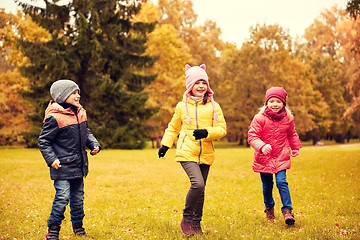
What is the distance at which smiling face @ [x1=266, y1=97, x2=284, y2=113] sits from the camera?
5570 mm

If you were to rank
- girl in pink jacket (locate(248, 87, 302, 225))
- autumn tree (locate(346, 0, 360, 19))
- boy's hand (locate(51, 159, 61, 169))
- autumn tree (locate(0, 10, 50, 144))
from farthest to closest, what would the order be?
autumn tree (locate(0, 10, 50, 144)), autumn tree (locate(346, 0, 360, 19)), girl in pink jacket (locate(248, 87, 302, 225)), boy's hand (locate(51, 159, 61, 169))

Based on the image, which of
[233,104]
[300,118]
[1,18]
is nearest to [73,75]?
[1,18]

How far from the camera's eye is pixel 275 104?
5.57 metres

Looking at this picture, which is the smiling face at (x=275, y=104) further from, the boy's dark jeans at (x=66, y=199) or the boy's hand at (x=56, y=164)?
the boy's hand at (x=56, y=164)

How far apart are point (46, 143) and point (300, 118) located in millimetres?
35953

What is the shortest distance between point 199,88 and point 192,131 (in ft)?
2.11

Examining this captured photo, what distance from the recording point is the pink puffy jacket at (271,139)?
18.2 feet

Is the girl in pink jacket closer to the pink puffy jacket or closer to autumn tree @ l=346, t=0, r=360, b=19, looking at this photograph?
the pink puffy jacket

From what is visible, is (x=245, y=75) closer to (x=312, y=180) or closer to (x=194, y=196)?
(x=312, y=180)

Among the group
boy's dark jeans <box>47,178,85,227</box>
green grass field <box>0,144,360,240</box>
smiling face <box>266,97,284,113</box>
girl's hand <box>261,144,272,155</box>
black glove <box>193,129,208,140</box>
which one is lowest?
green grass field <box>0,144,360,240</box>

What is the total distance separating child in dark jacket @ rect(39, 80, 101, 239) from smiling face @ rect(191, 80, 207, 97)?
165cm

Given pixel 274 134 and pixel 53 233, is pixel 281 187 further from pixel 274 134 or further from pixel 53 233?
pixel 53 233

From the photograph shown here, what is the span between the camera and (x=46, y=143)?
15.4 ft

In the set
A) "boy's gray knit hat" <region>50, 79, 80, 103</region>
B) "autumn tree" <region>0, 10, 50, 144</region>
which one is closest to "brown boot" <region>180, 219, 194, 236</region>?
"boy's gray knit hat" <region>50, 79, 80, 103</region>
